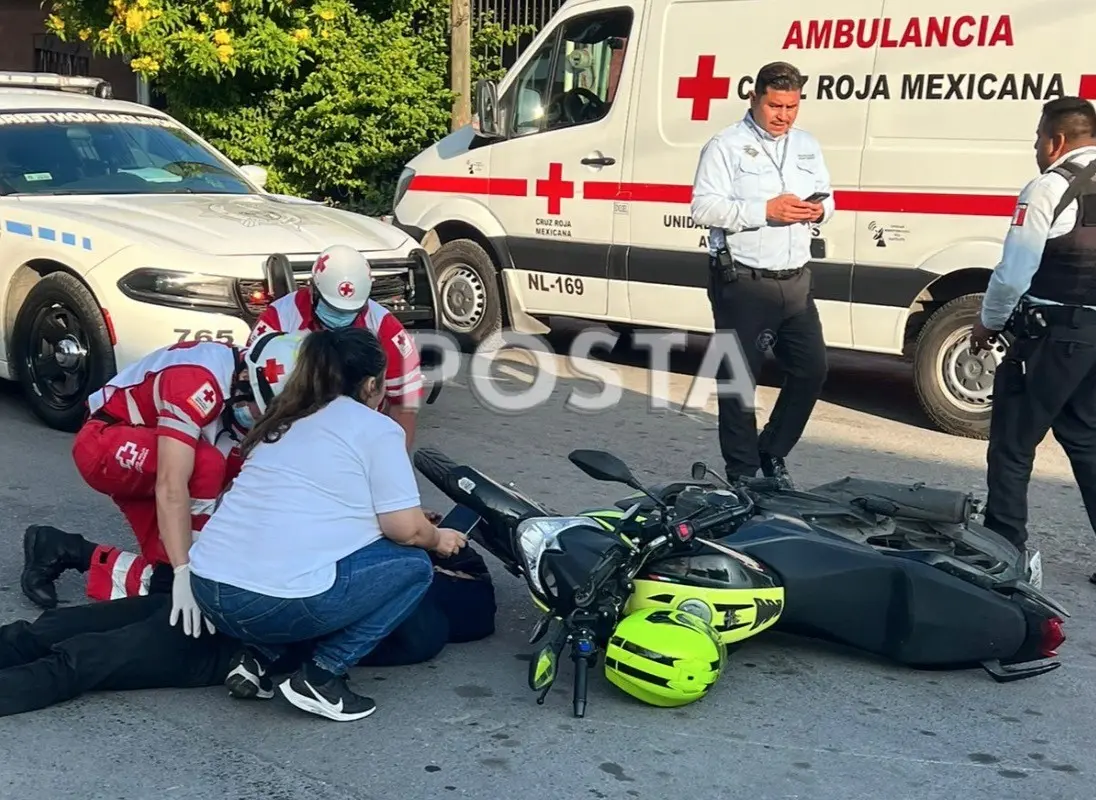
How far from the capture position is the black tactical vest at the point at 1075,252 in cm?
489

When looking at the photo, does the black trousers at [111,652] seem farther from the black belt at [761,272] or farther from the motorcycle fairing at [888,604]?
the black belt at [761,272]

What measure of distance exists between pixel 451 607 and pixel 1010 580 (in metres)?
1.72

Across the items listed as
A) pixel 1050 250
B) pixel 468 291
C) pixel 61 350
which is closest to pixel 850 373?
pixel 468 291

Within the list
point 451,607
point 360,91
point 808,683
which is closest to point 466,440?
point 451,607

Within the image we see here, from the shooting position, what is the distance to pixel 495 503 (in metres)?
4.29

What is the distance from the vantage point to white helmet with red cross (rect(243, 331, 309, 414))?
411 cm

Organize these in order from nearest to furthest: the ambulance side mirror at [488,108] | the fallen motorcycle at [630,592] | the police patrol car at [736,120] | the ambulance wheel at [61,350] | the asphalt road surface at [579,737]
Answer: the asphalt road surface at [579,737] → the fallen motorcycle at [630,592] → the ambulance wheel at [61,350] → the police patrol car at [736,120] → the ambulance side mirror at [488,108]

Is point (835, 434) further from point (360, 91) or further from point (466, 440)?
point (360, 91)

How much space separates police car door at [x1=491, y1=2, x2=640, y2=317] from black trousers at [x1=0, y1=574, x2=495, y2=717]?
4.96 m

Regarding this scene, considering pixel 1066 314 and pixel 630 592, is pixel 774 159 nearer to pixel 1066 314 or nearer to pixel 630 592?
pixel 1066 314

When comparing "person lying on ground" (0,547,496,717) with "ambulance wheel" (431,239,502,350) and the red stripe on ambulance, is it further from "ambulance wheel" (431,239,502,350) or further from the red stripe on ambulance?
"ambulance wheel" (431,239,502,350)

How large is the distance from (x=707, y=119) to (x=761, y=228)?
2.67 m
